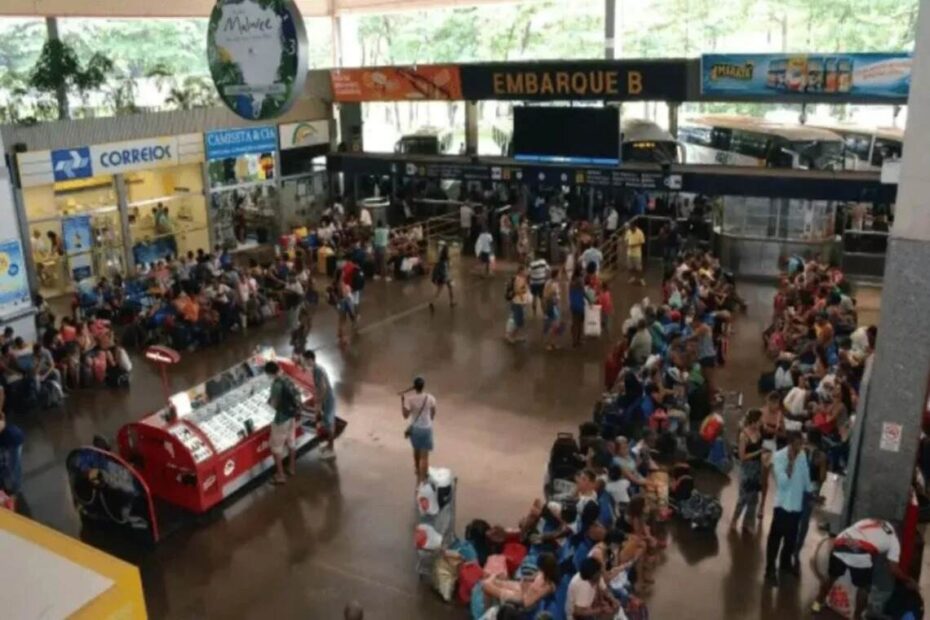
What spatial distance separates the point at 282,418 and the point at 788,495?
5.31m

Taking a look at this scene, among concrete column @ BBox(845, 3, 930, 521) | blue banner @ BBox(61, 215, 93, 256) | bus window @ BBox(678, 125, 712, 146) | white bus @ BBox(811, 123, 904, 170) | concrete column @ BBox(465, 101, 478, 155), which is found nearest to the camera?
concrete column @ BBox(845, 3, 930, 521)

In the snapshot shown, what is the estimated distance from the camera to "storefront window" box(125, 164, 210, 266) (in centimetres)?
2033

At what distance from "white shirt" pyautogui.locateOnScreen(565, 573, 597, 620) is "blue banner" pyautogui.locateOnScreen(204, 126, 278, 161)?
1684cm

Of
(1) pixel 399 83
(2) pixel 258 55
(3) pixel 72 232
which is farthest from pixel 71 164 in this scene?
(2) pixel 258 55

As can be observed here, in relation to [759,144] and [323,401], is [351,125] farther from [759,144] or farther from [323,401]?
[323,401]

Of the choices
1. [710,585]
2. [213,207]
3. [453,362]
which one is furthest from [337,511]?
[213,207]

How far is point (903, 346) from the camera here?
780 cm

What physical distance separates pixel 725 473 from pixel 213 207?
15.2 meters

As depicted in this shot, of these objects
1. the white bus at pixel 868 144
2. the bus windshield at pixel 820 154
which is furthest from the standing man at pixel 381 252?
the white bus at pixel 868 144

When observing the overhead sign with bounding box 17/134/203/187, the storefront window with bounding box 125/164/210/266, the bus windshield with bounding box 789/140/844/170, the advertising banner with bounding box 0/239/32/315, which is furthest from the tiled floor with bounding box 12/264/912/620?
the storefront window with bounding box 125/164/210/266

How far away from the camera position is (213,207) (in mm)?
21469

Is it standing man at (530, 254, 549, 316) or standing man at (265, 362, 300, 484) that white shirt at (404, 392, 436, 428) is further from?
standing man at (530, 254, 549, 316)

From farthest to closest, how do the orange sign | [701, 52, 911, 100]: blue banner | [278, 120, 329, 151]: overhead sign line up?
1. [278, 120, 329, 151]: overhead sign
2. the orange sign
3. [701, 52, 911, 100]: blue banner

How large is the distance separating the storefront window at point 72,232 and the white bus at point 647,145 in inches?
372
